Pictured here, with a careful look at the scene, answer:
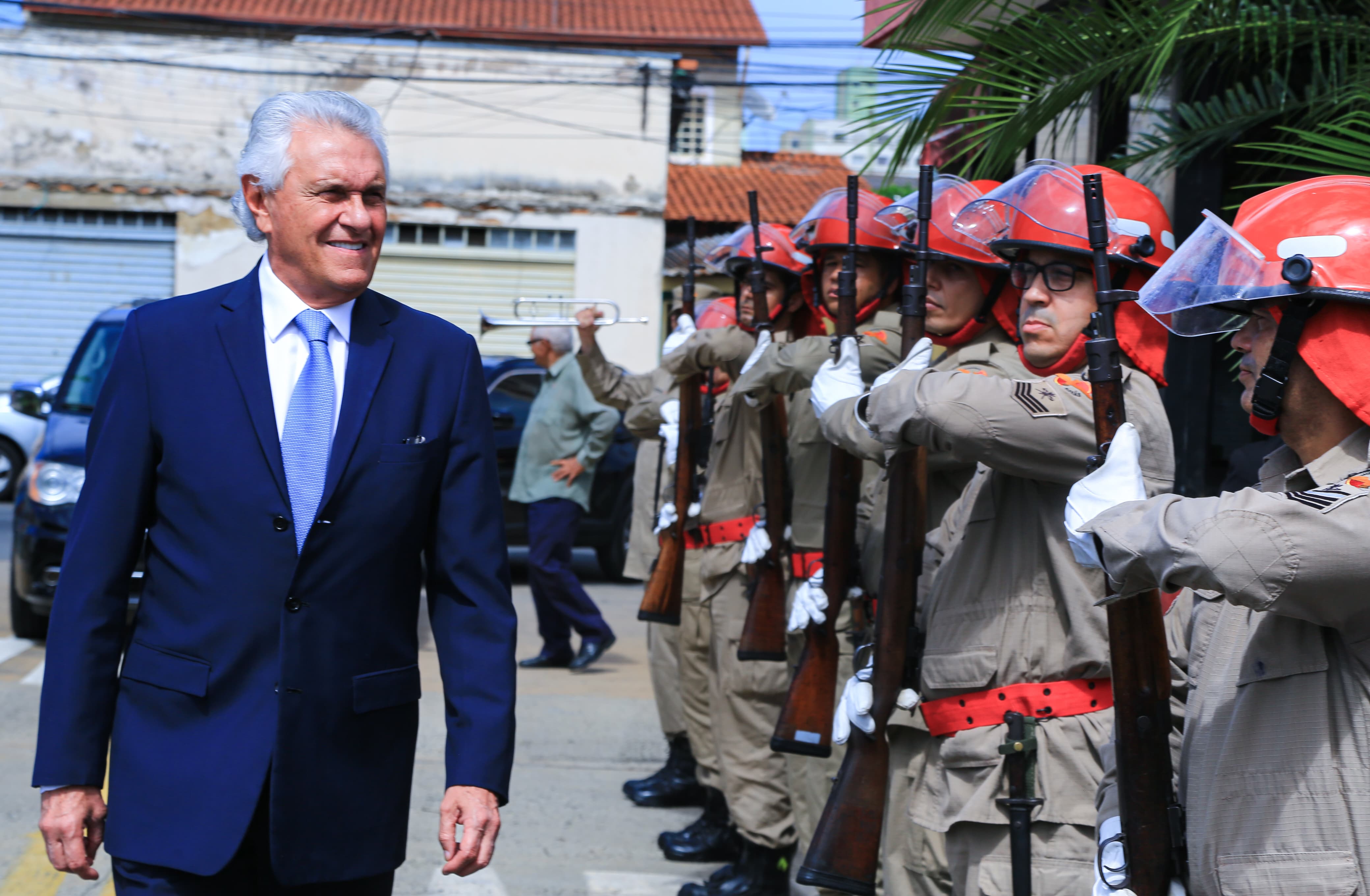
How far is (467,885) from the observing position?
488 centimetres

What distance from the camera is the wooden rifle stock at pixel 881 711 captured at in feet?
10.7

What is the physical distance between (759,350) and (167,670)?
9.18ft

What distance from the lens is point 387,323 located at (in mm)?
2611

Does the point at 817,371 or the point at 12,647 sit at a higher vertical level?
the point at 817,371

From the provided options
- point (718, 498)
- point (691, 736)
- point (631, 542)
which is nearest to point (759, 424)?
point (718, 498)

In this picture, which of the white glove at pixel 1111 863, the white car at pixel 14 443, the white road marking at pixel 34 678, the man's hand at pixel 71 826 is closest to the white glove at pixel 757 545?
the white glove at pixel 1111 863

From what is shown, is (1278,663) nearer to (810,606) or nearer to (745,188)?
(810,606)

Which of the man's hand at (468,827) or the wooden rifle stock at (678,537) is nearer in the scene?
the man's hand at (468,827)

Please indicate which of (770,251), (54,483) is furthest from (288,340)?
(54,483)

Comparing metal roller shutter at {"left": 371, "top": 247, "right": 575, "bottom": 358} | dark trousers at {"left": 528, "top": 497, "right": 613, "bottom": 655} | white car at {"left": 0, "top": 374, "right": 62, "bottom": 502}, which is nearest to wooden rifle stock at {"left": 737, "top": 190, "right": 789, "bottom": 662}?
dark trousers at {"left": 528, "top": 497, "right": 613, "bottom": 655}

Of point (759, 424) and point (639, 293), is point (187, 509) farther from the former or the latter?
point (639, 293)

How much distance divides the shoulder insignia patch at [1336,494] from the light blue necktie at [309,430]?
1.51m

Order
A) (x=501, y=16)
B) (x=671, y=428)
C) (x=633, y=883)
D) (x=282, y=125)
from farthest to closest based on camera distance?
1. (x=501, y=16)
2. (x=671, y=428)
3. (x=633, y=883)
4. (x=282, y=125)

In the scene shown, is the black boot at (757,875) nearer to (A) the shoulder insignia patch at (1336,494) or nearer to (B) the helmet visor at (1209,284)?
(B) the helmet visor at (1209,284)
